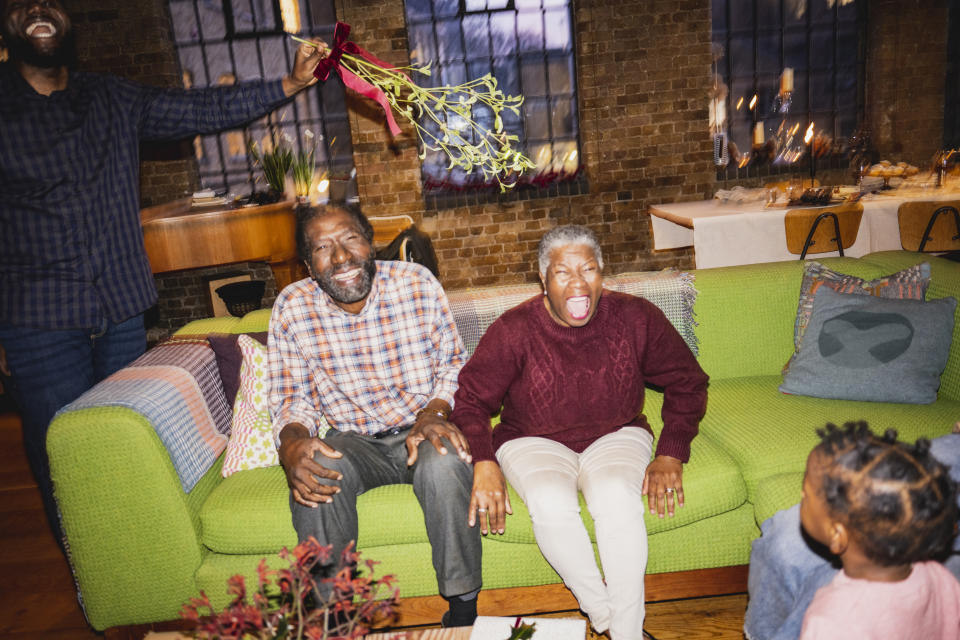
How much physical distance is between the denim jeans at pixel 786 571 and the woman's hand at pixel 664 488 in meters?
0.23

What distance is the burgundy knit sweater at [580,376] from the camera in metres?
1.95

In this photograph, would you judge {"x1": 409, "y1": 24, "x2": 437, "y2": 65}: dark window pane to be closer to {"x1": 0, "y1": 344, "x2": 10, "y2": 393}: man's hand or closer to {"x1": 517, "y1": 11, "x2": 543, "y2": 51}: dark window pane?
{"x1": 517, "y1": 11, "x2": 543, "y2": 51}: dark window pane

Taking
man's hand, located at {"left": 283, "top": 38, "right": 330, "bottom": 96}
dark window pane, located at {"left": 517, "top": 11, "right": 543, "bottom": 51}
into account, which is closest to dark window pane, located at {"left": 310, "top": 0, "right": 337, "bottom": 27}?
dark window pane, located at {"left": 517, "top": 11, "right": 543, "bottom": 51}

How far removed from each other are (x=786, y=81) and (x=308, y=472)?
19.1 ft

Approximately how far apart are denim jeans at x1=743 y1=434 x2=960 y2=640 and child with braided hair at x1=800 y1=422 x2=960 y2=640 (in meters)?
0.23

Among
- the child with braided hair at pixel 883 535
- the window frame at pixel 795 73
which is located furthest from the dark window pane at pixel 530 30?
the child with braided hair at pixel 883 535

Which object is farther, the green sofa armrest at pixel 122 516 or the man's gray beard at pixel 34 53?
the man's gray beard at pixel 34 53

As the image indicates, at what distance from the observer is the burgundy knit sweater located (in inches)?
76.8

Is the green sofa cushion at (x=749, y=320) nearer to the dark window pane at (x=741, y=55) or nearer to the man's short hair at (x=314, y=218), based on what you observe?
the man's short hair at (x=314, y=218)

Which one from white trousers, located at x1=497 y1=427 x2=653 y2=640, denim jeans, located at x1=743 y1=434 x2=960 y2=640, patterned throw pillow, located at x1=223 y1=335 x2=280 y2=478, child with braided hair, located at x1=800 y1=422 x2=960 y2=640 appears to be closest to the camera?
child with braided hair, located at x1=800 y1=422 x2=960 y2=640

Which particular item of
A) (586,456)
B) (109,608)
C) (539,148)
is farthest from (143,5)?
(586,456)

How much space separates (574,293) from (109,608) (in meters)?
1.66

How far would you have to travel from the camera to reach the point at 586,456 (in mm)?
1928

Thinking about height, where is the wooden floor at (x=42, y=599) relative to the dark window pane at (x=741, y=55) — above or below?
below
